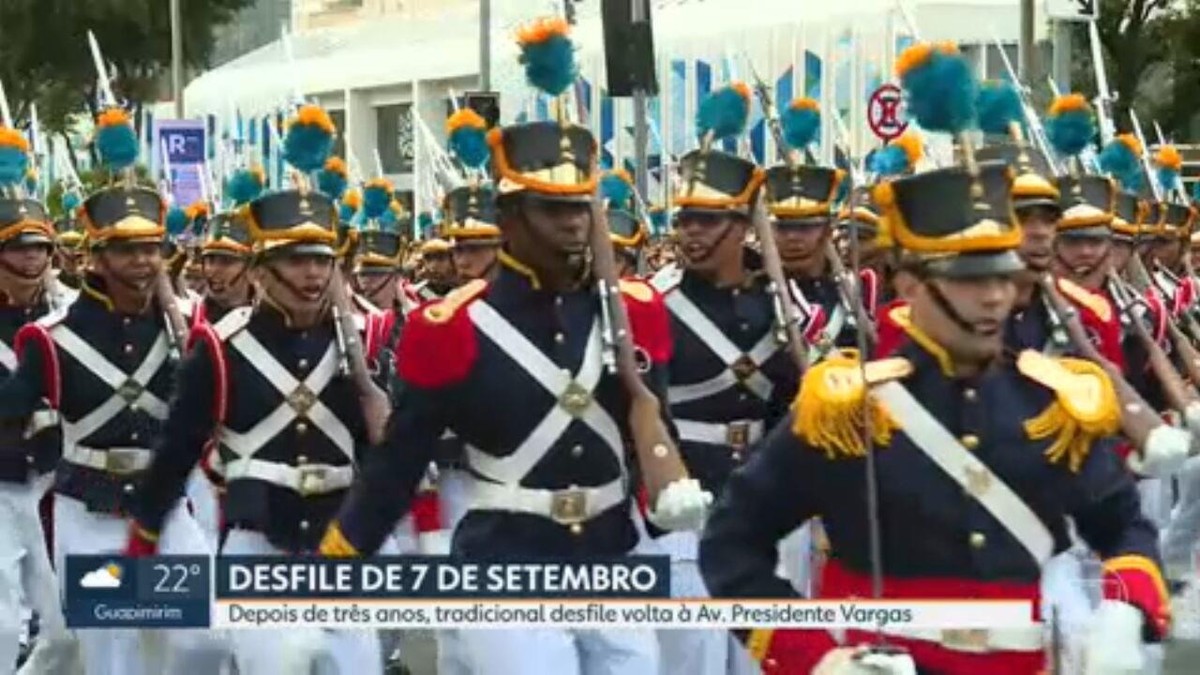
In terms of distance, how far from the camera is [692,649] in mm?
10688

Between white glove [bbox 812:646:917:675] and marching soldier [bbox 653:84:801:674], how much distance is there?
485cm

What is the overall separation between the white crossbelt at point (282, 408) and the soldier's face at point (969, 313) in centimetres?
403

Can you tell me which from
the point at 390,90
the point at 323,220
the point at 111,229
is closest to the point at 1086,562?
the point at 323,220

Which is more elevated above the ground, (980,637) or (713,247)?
(713,247)

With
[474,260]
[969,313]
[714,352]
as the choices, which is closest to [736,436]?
[714,352]

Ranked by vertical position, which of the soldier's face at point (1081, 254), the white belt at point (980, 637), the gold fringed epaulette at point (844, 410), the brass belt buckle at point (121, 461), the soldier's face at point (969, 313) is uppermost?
the soldier's face at point (969, 313)

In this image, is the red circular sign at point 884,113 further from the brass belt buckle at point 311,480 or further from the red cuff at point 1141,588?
the red cuff at point 1141,588

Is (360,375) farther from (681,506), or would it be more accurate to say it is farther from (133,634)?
(681,506)

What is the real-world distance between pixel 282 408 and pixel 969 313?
13.8 feet

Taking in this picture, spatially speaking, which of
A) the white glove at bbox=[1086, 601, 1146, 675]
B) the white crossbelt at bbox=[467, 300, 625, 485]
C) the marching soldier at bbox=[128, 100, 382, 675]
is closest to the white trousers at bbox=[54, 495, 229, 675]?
the marching soldier at bbox=[128, 100, 382, 675]

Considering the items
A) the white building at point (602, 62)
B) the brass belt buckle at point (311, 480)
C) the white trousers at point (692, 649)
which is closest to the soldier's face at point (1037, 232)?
the white building at point (602, 62)

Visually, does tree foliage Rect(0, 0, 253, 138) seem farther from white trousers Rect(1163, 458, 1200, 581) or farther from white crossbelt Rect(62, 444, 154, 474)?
white crossbelt Rect(62, 444, 154, 474)

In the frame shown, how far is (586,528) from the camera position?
842 centimetres

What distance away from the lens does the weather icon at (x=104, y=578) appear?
28.1 feet
